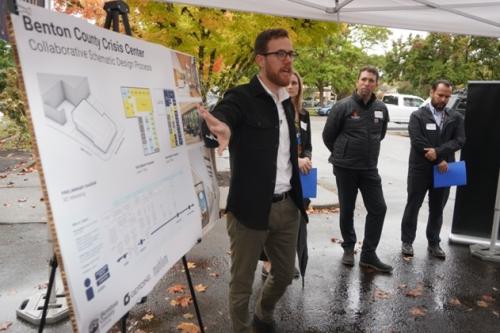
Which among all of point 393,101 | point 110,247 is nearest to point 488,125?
point 110,247

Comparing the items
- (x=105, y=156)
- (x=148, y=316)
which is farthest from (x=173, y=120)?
(x=148, y=316)

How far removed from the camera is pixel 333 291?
13.3 feet

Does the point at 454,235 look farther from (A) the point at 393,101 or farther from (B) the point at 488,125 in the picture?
(A) the point at 393,101

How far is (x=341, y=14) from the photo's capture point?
4.67m

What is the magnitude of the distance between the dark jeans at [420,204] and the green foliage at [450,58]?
23237mm

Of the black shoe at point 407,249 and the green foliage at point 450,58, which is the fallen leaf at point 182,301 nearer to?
the black shoe at point 407,249

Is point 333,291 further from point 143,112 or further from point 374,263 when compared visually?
point 143,112

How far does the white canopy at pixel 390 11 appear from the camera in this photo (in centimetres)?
434

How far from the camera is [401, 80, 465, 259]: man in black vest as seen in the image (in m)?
4.71

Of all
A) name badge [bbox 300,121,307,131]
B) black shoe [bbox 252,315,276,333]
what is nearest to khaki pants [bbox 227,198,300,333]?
black shoe [bbox 252,315,276,333]

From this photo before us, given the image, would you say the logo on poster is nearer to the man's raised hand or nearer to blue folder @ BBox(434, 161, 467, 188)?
the man's raised hand

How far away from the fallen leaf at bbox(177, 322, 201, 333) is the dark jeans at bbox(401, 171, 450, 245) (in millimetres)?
2935

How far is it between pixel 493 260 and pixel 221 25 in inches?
176

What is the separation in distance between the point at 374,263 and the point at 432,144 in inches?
60.4
